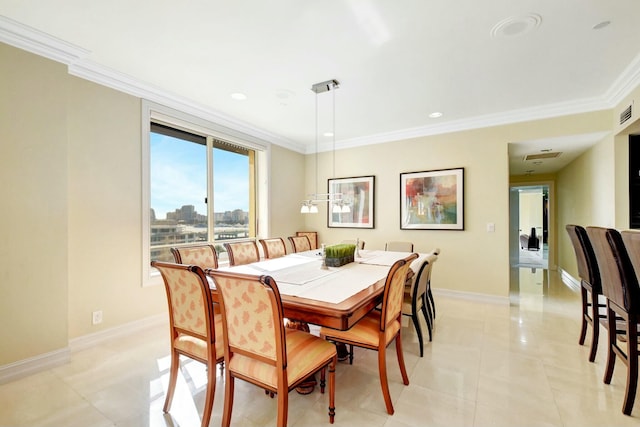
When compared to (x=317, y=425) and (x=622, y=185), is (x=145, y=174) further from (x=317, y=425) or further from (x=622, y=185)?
(x=622, y=185)

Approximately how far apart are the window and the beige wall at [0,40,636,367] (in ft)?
0.85

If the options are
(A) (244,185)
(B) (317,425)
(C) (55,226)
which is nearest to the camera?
(B) (317,425)

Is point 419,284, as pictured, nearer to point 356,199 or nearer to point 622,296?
point 622,296

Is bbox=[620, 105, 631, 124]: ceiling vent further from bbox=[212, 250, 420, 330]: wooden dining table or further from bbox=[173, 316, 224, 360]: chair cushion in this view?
bbox=[173, 316, 224, 360]: chair cushion

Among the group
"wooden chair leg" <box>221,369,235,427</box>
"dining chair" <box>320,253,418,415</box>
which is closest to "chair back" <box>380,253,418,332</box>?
"dining chair" <box>320,253,418,415</box>

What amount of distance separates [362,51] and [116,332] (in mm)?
3697

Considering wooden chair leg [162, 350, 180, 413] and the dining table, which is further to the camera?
wooden chair leg [162, 350, 180, 413]

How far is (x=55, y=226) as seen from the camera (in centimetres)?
236

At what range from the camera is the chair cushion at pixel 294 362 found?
4.72 feet

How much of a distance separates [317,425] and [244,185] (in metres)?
3.76

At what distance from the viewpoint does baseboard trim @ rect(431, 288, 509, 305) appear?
3922 mm

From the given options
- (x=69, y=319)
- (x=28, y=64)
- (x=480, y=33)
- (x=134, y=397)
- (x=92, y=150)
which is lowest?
(x=134, y=397)

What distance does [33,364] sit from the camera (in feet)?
7.29

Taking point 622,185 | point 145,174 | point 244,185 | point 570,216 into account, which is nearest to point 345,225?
point 244,185
